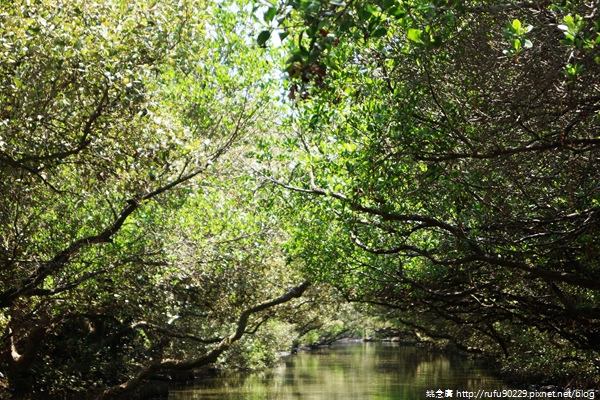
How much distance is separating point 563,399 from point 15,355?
17.3m

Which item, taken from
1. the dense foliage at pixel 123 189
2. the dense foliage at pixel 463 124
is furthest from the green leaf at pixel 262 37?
the dense foliage at pixel 123 189

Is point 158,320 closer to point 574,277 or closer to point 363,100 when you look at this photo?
point 363,100

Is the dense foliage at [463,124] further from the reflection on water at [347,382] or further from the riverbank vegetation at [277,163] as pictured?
the reflection on water at [347,382]

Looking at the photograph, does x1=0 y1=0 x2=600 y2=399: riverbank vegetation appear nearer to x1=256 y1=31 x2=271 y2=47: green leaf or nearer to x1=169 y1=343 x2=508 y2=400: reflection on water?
x1=256 y1=31 x2=271 y2=47: green leaf

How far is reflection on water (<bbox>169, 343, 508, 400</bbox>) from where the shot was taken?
2795 cm

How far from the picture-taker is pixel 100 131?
957 centimetres

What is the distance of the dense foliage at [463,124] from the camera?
6.62 meters

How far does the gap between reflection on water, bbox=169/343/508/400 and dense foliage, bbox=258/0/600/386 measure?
1343 centimetres

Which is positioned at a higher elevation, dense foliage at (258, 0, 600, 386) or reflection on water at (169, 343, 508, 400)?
dense foliage at (258, 0, 600, 386)

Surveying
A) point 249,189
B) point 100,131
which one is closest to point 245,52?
point 249,189

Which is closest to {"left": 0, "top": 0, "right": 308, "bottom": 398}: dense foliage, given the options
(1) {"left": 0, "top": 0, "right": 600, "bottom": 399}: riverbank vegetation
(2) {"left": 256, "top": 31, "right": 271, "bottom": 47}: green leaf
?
(1) {"left": 0, "top": 0, "right": 600, "bottom": 399}: riverbank vegetation

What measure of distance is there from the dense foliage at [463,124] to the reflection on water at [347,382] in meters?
13.4

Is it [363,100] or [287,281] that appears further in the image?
[287,281]

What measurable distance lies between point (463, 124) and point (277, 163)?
8721 millimetres
